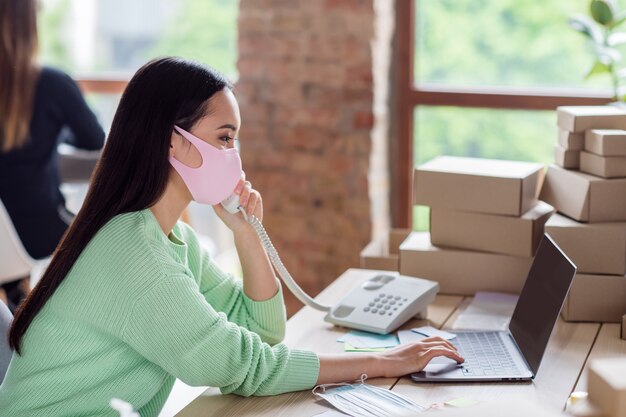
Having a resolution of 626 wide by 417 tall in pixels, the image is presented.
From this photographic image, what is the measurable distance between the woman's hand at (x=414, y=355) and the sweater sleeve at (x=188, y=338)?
0.27 meters

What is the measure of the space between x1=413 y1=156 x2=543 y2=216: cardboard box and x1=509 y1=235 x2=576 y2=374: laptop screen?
29cm

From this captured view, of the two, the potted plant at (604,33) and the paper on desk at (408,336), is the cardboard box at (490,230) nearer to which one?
the paper on desk at (408,336)

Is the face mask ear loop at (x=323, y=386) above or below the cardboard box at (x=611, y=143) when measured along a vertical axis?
below

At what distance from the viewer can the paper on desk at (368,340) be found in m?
2.00

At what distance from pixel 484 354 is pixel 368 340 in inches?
10.4

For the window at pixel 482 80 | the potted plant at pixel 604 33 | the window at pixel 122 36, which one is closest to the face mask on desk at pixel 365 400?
the potted plant at pixel 604 33

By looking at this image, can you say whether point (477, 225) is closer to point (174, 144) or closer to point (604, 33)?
point (604, 33)

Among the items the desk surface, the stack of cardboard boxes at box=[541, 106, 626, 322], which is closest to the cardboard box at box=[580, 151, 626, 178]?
the stack of cardboard boxes at box=[541, 106, 626, 322]

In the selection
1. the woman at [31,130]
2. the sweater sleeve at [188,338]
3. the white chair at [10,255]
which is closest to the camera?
the sweater sleeve at [188,338]

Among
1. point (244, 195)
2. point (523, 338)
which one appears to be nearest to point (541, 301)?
point (523, 338)

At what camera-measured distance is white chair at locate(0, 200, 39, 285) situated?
9.65 feet

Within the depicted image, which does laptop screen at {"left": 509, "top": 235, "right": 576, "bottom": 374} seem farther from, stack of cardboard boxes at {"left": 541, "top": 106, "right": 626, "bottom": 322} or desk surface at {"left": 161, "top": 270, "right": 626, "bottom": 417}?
stack of cardboard boxes at {"left": 541, "top": 106, "right": 626, "bottom": 322}

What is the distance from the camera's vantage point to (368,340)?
6.68 ft

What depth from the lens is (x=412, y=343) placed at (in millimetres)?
1854
